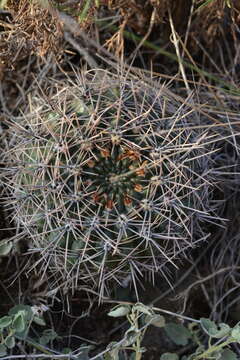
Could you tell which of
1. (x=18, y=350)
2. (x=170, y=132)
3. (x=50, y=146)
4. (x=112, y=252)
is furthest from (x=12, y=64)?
(x=18, y=350)

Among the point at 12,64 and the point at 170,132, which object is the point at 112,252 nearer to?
the point at 170,132

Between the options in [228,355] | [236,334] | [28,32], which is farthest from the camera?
[28,32]

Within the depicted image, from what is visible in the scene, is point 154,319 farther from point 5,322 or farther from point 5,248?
point 5,248

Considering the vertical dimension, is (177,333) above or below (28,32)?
below

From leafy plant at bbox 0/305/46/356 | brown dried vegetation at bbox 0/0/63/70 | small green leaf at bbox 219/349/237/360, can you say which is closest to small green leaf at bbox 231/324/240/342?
small green leaf at bbox 219/349/237/360

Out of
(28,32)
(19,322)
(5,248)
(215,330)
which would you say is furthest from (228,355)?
(28,32)

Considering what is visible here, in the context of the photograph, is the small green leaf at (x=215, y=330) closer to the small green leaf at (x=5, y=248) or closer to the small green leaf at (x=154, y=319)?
the small green leaf at (x=154, y=319)

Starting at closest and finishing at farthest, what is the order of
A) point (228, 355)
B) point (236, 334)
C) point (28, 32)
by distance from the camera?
1. point (236, 334)
2. point (228, 355)
3. point (28, 32)
